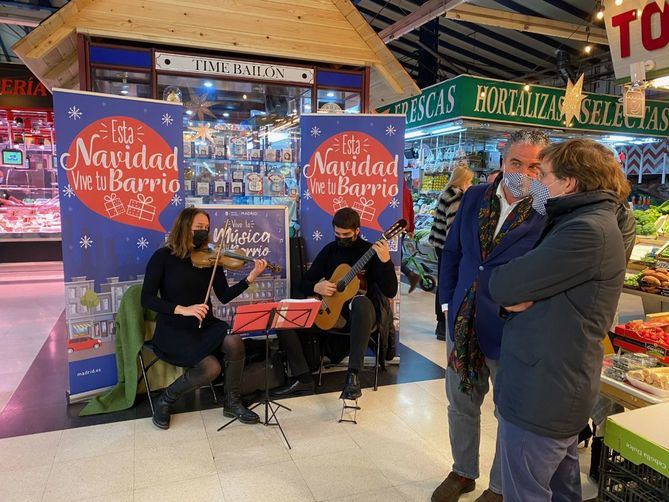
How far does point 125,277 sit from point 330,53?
2.44 m

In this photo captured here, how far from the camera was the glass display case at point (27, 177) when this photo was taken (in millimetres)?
8000

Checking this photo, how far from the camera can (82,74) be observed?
12.1ft

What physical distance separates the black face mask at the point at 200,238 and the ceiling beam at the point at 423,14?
3.92m

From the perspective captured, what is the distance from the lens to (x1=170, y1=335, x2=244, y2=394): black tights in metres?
2.99

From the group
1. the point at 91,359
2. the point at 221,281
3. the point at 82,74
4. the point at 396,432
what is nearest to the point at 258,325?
the point at 221,281

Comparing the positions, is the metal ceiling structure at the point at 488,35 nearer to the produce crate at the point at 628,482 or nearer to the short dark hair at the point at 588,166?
the short dark hair at the point at 588,166

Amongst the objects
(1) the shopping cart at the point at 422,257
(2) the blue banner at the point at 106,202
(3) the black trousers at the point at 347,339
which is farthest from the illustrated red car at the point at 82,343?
(1) the shopping cart at the point at 422,257

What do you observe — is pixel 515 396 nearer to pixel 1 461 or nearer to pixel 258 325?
pixel 258 325

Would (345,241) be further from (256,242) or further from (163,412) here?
(163,412)

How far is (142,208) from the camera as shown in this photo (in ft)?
11.2

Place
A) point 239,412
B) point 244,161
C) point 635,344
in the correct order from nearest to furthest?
point 635,344
point 239,412
point 244,161

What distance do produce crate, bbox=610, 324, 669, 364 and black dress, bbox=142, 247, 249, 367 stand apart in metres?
2.27

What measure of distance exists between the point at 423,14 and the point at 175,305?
488 cm

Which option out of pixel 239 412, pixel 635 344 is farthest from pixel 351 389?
pixel 635 344
